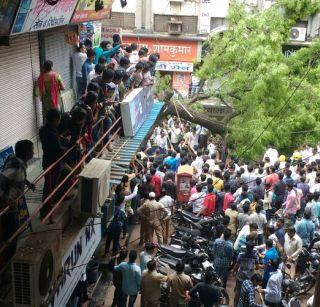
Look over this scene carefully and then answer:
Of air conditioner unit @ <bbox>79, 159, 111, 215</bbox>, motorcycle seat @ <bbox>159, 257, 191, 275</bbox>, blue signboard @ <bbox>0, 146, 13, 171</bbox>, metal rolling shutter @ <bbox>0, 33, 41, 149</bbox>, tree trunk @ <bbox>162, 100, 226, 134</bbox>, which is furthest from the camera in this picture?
tree trunk @ <bbox>162, 100, 226, 134</bbox>

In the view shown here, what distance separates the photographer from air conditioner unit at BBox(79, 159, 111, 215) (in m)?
7.09

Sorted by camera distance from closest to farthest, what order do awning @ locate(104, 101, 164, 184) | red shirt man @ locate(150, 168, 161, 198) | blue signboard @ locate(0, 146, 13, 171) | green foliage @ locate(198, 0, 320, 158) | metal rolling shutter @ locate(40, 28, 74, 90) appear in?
1. blue signboard @ locate(0, 146, 13, 171)
2. awning @ locate(104, 101, 164, 184)
3. metal rolling shutter @ locate(40, 28, 74, 90)
4. red shirt man @ locate(150, 168, 161, 198)
5. green foliage @ locate(198, 0, 320, 158)

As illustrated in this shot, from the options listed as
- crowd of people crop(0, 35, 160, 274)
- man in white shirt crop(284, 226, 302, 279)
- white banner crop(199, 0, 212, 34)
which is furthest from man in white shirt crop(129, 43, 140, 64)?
white banner crop(199, 0, 212, 34)

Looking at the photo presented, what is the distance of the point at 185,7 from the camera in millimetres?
24609

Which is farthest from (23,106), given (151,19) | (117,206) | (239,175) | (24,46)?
(151,19)

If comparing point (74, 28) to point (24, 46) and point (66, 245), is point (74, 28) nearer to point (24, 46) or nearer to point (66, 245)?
point (24, 46)

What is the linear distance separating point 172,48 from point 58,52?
14.8 m

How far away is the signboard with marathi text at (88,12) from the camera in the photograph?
1070 cm

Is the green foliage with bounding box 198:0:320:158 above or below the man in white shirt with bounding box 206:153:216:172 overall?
above

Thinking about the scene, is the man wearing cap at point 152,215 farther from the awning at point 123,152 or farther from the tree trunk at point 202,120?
the tree trunk at point 202,120

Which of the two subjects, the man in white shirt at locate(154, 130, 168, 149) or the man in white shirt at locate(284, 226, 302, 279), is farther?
the man in white shirt at locate(154, 130, 168, 149)

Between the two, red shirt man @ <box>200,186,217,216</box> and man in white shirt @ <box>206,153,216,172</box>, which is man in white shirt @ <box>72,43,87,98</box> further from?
man in white shirt @ <box>206,153,216,172</box>

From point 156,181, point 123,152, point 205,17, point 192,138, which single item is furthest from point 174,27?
point 123,152

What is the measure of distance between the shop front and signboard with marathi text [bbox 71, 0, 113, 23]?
12.4 metres
